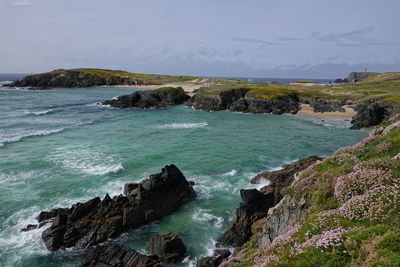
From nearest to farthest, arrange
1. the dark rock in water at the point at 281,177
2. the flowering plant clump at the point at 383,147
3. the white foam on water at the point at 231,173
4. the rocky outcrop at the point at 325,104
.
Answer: the flowering plant clump at the point at 383,147
the dark rock in water at the point at 281,177
the white foam on water at the point at 231,173
the rocky outcrop at the point at 325,104

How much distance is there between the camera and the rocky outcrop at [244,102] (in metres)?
76.3

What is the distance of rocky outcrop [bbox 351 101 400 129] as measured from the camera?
56.1 m

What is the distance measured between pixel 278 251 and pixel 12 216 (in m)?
22.7

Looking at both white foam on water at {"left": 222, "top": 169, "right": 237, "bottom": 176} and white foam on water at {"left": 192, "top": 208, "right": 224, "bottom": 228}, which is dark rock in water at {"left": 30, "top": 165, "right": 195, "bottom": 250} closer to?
white foam on water at {"left": 192, "top": 208, "right": 224, "bottom": 228}

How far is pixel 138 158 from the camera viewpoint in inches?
1442

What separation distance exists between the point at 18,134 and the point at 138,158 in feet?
90.7

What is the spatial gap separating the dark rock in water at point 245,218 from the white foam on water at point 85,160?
55.3 feet

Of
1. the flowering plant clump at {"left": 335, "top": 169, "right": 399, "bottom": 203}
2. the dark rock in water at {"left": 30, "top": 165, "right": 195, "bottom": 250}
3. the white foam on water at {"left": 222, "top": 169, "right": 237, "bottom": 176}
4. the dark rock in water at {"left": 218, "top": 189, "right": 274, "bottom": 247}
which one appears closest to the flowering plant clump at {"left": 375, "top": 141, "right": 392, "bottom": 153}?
the flowering plant clump at {"left": 335, "top": 169, "right": 399, "bottom": 203}

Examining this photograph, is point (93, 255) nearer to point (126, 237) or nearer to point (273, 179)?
point (126, 237)

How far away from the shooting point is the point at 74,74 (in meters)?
168

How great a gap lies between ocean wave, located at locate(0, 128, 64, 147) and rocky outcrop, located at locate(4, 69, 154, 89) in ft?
376

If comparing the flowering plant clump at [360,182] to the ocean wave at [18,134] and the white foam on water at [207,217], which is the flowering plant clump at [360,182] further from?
the ocean wave at [18,134]

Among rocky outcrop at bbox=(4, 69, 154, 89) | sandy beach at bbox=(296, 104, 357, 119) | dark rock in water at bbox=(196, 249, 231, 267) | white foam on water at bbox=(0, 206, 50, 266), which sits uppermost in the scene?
rocky outcrop at bbox=(4, 69, 154, 89)

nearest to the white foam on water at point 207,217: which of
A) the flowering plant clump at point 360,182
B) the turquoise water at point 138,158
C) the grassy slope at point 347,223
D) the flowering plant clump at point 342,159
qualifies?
the turquoise water at point 138,158
